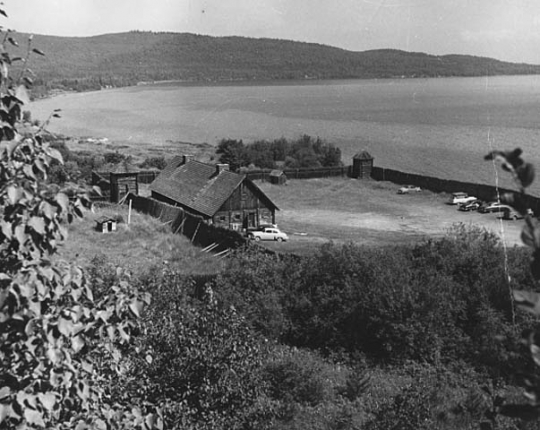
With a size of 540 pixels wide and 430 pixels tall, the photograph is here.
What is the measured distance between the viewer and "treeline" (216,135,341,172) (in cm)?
6488

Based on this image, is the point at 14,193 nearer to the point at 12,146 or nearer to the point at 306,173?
the point at 12,146

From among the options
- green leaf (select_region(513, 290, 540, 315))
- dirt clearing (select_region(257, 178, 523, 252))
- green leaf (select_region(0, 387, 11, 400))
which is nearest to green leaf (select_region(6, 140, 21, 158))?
green leaf (select_region(0, 387, 11, 400))

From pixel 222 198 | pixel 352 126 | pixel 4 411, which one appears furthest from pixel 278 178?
pixel 352 126

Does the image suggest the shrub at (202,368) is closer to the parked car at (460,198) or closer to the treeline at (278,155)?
the parked car at (460,198)

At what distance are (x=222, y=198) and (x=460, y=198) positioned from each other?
715 inches

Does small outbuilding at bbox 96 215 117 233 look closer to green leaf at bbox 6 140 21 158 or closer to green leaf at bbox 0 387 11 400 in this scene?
green leaf at bbox 6 140 21 158

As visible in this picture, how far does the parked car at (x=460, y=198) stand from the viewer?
46972 mm

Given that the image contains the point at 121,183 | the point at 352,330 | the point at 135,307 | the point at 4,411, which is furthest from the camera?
the point at 121,183

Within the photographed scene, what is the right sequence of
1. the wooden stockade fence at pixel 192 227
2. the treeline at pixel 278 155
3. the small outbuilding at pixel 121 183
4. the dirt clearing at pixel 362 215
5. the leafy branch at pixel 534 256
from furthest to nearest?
the treeline at pixel 278 155
the small outbuilding at pixel 121 183
the dirt clearing at pixel 362 215
the wooden stockade fence at pixel 192 227
the leafy branch at pixel 534 256

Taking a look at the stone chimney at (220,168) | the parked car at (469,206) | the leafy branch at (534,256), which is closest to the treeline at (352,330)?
the leafy branch at (534,256)

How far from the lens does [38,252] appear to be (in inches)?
191

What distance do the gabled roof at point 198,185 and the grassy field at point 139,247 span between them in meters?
2.18

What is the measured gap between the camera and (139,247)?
108 feet

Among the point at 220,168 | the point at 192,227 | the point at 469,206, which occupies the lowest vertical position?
the point at 192,227
